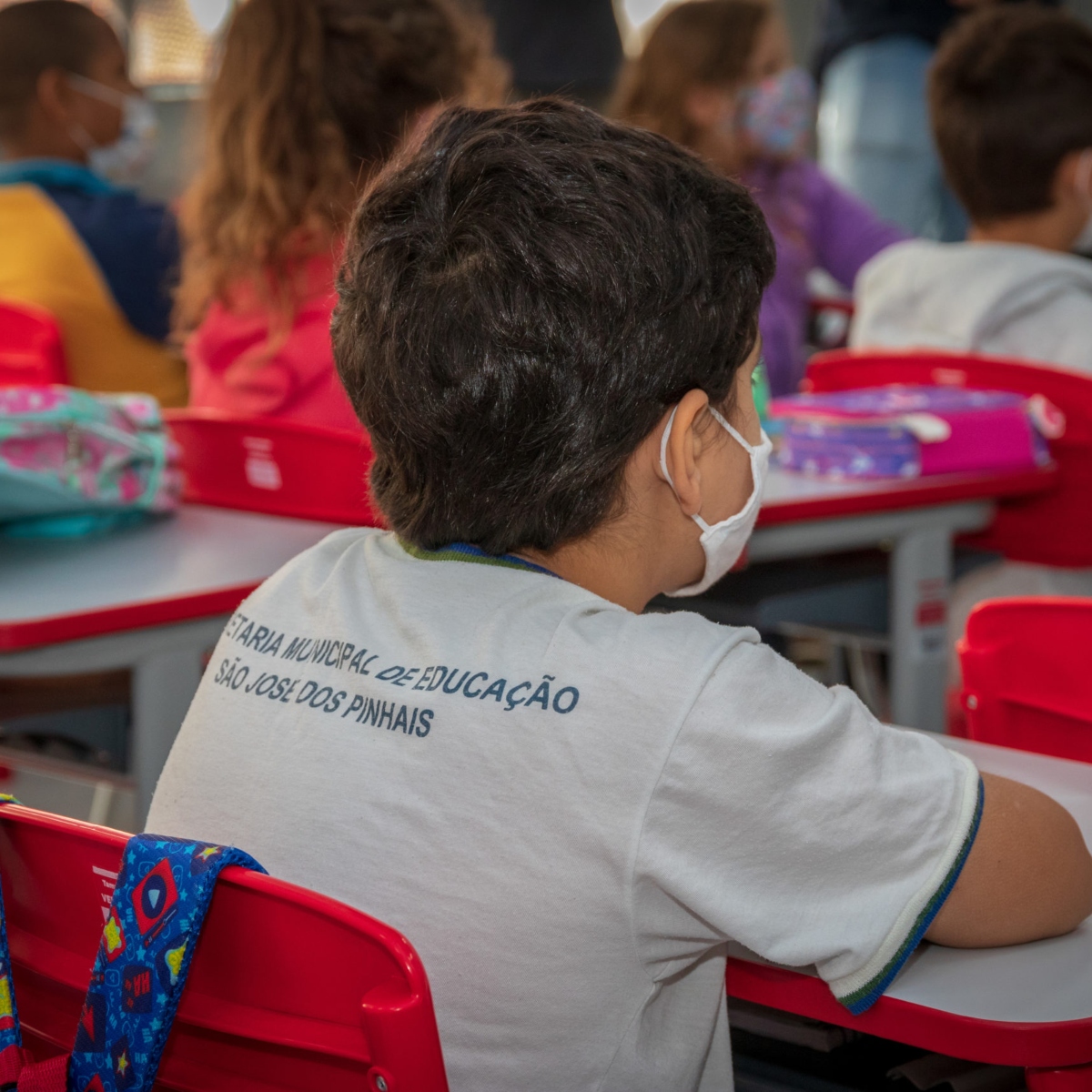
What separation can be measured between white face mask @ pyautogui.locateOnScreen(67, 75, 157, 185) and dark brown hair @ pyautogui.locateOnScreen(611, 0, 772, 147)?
1.10m

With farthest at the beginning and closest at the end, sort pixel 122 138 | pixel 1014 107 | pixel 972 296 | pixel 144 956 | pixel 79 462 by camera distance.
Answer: pixel 122 138
pixel 1014 107
pixel 972 296
pixel 79 462
pixel 144 956

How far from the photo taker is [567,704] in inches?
33.6

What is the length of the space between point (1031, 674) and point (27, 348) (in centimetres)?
178

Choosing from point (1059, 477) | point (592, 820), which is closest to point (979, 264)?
point (1059, 477)

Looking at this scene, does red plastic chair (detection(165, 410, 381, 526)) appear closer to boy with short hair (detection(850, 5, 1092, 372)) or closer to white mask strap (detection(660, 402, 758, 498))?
white mask strap (detection(660, 402, 758, 498))

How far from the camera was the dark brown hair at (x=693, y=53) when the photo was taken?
3.45 meters

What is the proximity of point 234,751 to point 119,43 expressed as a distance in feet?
9.49

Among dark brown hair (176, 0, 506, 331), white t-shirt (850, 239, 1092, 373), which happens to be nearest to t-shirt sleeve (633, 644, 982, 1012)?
dark brown hair (176, 0, 506, 331)

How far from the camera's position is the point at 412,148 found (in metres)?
1.05

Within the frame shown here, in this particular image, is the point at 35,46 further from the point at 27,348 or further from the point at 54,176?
the point at 27,348

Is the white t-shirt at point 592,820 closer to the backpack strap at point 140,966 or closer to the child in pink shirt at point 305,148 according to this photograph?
the backpack strap at point 140,966

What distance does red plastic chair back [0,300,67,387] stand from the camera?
240 cm

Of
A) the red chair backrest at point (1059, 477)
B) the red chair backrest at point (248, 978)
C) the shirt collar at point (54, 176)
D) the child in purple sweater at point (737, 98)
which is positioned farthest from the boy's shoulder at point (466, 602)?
the child in purple sweater at point (737, 98)

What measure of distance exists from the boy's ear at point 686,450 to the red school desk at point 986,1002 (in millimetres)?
298
